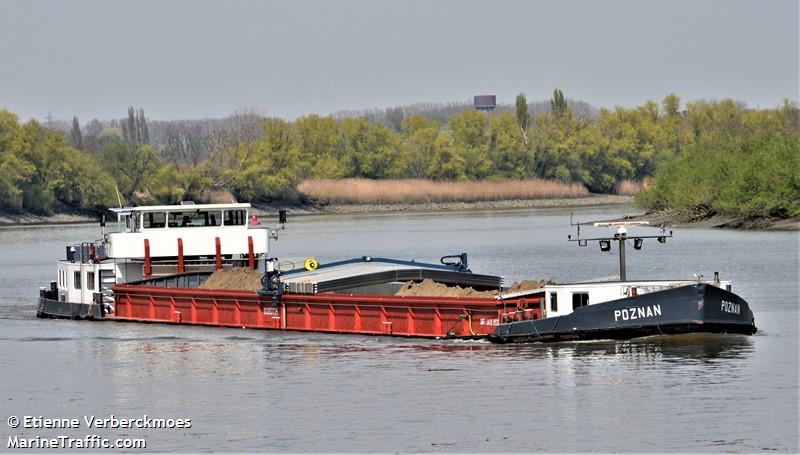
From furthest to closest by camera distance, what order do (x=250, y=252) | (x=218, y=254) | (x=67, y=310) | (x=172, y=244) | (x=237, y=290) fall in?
(x=67, y=310)
(x=250, y=252)
(x=172, y=244)
(x=218, y=254)
(x=237, y=290)

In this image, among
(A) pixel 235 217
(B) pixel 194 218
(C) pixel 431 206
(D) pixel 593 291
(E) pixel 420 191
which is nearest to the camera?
(D) pixel 593 291

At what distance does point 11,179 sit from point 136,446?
12232 centimetres

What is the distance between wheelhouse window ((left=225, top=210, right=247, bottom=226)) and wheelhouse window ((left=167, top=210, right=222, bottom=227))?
0.25m

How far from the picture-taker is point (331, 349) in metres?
40.2

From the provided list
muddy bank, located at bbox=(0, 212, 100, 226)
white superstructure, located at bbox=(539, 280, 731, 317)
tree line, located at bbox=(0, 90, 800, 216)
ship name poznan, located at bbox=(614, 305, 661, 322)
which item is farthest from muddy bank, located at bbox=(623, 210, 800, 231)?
ship name poznan, located at bbox=(614, 305, 661, 322)

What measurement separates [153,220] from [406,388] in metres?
17.6

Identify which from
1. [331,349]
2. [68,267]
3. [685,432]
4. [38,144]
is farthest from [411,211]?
[685,432]

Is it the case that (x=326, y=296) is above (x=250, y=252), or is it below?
below

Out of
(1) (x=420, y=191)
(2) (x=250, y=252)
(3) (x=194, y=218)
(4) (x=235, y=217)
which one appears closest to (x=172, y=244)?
(3) (x=194, y=218)

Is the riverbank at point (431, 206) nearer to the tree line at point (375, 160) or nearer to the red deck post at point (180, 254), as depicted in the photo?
the tree line at point (375, 160)

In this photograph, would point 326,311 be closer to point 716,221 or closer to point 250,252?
point 250,252

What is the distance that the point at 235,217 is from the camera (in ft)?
163

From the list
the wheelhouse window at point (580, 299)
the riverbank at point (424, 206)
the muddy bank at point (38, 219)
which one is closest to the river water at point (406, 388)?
the wheelhouse window at point (580, 299)

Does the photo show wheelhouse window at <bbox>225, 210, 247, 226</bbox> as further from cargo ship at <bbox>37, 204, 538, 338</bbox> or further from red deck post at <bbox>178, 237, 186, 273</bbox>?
red deck post at <bbox>178, 237, 186, 273</bbox>
